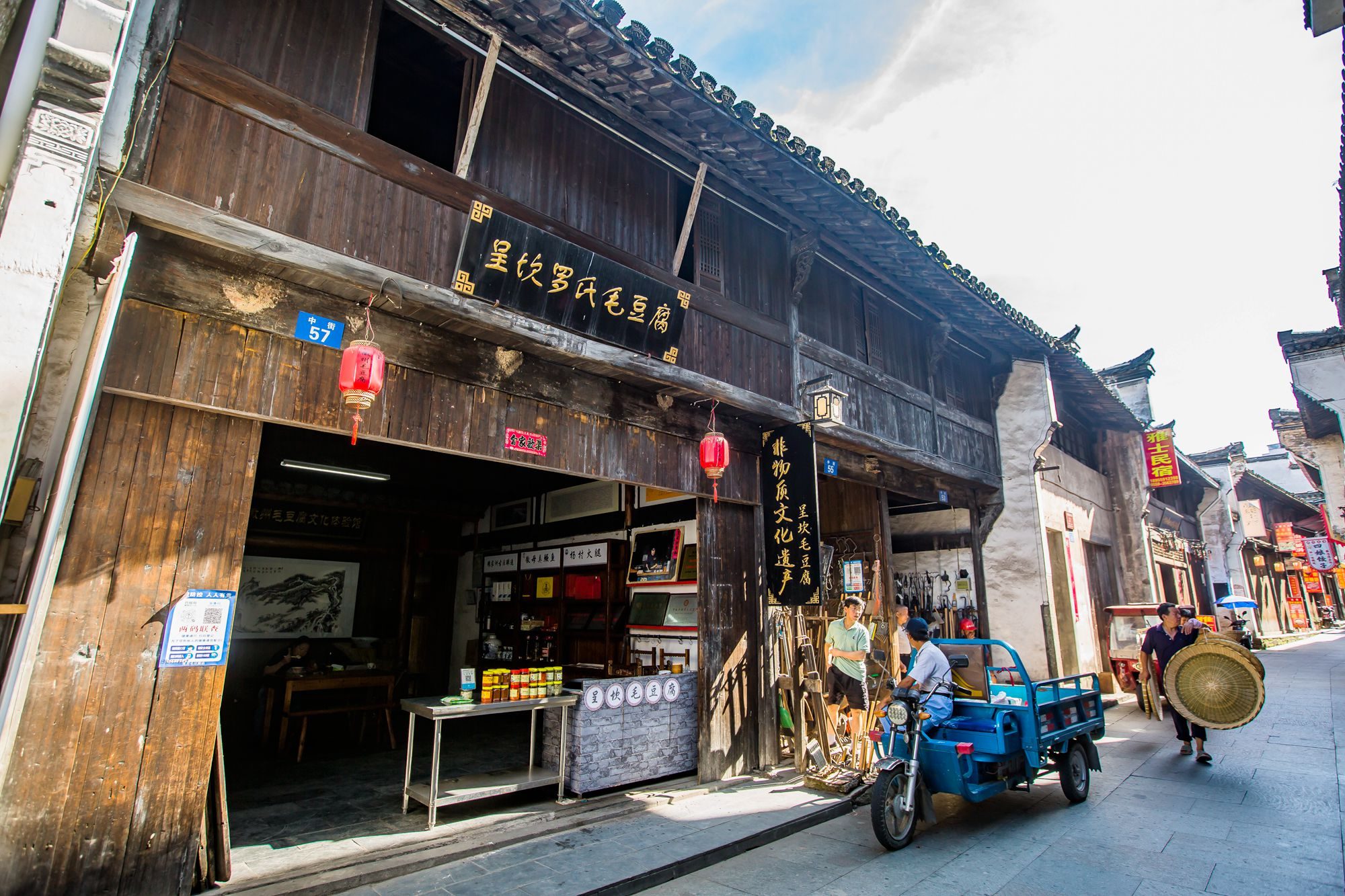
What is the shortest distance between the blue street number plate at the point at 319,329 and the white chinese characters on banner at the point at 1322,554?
3470 centimetres

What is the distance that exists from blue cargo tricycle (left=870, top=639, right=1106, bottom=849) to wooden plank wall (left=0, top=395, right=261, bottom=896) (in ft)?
16.7

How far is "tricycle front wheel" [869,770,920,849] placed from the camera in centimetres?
552

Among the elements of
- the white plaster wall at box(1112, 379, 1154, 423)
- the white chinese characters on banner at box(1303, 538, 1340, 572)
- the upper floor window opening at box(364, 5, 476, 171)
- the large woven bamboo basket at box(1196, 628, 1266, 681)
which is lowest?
the large woven bamboo basket at box(1196, 628, 1266, 681)

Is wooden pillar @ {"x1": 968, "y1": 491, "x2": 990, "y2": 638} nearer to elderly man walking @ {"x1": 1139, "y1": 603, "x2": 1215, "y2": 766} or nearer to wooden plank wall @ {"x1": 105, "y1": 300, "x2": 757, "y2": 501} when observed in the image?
elderly man walking @ {"x1": 1139, "y1": 603, "x2": 1215, "y2": 766}

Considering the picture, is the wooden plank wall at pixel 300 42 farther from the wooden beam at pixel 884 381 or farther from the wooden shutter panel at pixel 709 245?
the wooden beam at pixel 884 381

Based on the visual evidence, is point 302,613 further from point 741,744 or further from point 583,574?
point 741,744

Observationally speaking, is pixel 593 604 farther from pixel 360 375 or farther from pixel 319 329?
pixel 360 375

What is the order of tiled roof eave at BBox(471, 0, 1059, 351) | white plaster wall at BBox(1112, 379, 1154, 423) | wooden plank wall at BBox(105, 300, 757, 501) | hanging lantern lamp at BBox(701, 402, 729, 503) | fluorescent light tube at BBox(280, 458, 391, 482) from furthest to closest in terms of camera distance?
1. white plaster wall at BBox(1112, 379, 1154, 423)
2. fluorescent light tube at BBox(280, 458, 391, 482)
3. hanging lantern lamp at BBox(701, 402, 729, 503)
4. tiled roof eave at BBox(471, 0, 1059, 351)
5. wooden plank wall at BBox(105, 300, 757, 501)

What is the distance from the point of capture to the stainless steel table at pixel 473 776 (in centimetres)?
577

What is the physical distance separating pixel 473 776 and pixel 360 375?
13.7ft

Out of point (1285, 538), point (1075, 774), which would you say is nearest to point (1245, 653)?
point (1075, 774)

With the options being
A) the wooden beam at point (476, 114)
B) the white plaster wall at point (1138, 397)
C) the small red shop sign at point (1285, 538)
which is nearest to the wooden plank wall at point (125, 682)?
the wooden beam at point (476, 114)

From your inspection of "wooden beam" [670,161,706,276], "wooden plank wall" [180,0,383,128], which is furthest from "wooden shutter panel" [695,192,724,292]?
"wooden plank wall" [180,0,383,128]

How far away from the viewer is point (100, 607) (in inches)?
154
